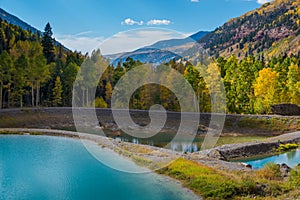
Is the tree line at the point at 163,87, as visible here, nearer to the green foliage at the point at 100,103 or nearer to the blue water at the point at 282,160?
the green foliage at the point at 100,103

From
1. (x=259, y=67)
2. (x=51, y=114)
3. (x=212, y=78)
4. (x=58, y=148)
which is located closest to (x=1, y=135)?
(x=58, y=148)

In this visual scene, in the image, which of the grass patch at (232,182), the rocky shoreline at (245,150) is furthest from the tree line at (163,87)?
the grass patch at (232,182)

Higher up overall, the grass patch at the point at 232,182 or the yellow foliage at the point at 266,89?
the yellow foliage at the point at 266,89

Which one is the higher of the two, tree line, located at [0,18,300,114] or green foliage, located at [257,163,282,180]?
tree line, located at [0,18,300,114]

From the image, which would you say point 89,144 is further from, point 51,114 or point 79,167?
point 51,114

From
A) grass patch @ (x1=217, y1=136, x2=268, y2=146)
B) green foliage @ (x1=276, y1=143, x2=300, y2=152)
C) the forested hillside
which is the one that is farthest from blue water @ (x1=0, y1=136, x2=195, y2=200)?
the forested hillside

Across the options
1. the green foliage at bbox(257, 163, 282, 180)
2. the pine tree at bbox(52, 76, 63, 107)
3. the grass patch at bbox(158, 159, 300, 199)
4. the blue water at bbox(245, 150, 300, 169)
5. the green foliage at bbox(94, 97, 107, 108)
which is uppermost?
the pine tree at bbox(52, 76, 63, 107)

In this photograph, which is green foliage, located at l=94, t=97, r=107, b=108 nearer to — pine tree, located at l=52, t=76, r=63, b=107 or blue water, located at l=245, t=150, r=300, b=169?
pine tree, located at l=52, t=76, r=63, b=107

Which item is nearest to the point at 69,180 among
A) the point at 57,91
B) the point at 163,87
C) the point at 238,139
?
the point at 238,139

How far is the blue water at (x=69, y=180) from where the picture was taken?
1684 centimetres

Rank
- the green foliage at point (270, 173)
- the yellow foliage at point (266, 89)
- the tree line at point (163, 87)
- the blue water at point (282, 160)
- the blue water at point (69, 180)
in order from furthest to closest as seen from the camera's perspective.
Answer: the yellow foliage at point (266, 89) → the tree line at point (163, 87) → the blue water at point (282, 160) → the green foliage at point (270, 173) → the blue water at point (69, 180)

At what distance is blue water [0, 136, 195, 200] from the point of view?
663 inches

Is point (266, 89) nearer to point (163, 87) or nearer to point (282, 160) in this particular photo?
point (163, 87)

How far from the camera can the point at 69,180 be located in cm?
1936
